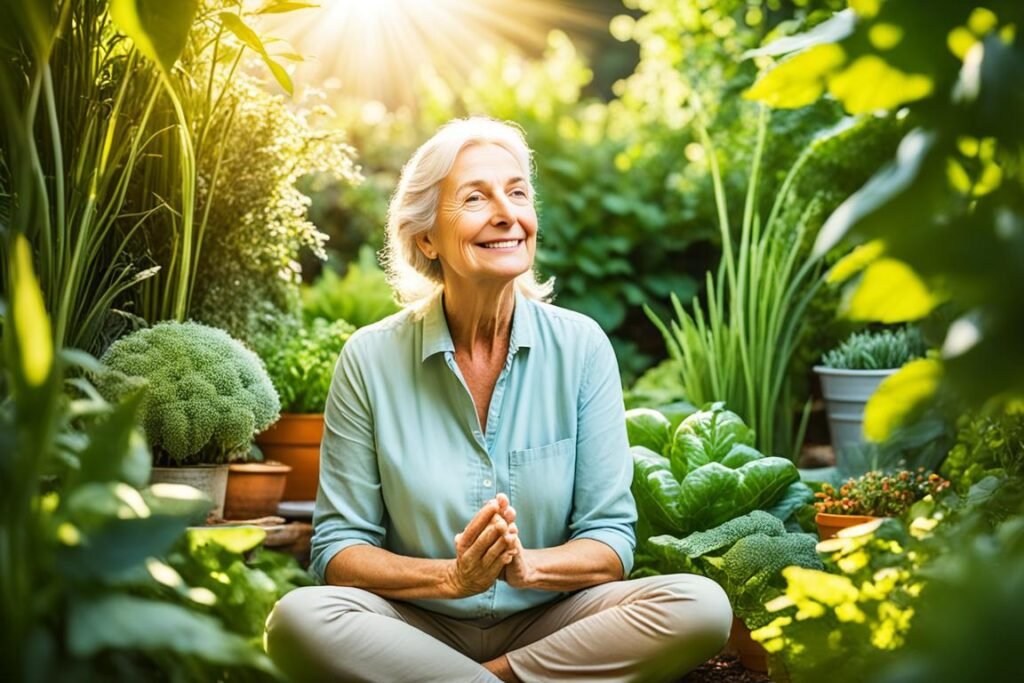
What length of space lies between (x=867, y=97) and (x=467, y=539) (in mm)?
1285

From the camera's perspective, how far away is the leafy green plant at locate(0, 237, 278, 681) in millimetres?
875

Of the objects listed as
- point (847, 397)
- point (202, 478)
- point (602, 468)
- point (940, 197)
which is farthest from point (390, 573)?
point (847, 397)

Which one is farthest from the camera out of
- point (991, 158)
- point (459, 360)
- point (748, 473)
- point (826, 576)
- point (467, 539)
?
point (748, 473)

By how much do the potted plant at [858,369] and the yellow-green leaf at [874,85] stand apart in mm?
2802

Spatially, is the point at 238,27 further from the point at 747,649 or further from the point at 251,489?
the point at 747,649

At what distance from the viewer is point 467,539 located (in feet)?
6.64

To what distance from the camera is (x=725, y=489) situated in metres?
2.73

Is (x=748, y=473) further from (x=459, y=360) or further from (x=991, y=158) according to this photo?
(x=991, y=158)

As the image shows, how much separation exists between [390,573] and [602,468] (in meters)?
0.49

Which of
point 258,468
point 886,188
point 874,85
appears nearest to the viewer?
point 886,188

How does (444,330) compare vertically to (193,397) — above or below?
above

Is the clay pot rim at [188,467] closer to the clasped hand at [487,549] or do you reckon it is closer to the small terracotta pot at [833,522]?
the clasped hand at [487,549]

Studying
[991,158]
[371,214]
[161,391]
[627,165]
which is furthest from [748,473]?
[371,214]

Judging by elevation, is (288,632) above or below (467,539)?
below
